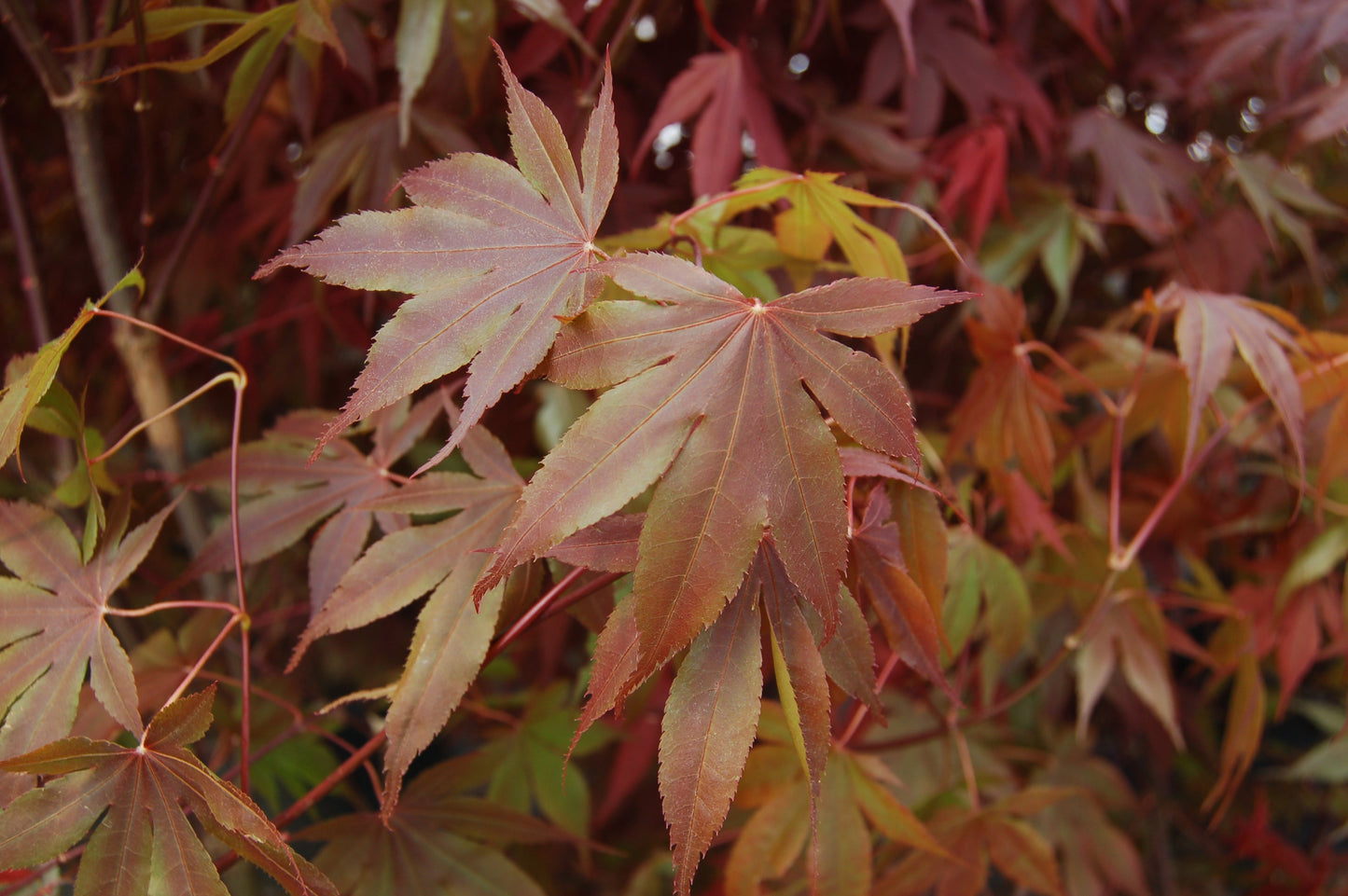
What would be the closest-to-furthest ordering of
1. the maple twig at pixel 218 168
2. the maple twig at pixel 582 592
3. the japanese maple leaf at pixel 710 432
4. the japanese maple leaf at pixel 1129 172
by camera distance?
the japanese maple leaf at pixel 710 432
the maple twig at pixel 582 592
the maple twig at pixel 218 168
the japanese maple leaf at pixel 1129 172

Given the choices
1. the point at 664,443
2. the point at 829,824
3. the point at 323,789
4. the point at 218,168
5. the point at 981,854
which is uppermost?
the point at 218,168

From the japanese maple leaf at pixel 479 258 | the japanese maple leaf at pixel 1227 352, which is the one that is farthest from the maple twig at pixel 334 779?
the japanese maple leaf at pixel 1227 352

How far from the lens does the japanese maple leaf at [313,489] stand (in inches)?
21.4

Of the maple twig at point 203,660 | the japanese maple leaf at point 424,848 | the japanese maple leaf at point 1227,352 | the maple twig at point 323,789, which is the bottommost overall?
the japanese maple leaf at point 424,848

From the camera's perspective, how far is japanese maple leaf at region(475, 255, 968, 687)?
35 cm

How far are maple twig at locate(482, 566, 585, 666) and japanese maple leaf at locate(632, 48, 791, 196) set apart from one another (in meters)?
0.42

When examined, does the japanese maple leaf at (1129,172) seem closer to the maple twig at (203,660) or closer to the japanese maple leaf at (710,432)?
the japanese maple leaf at (710,432)

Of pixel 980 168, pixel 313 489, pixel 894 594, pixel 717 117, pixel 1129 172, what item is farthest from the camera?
pixel 1129 172

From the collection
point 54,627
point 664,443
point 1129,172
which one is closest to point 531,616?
point 664,443

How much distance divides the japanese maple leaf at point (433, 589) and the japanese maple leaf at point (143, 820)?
64 millimetres

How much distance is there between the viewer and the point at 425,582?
480 millimetres

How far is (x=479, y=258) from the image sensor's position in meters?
0.42

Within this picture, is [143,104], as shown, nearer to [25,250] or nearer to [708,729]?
[25,250]

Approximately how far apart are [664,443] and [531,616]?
0.15m
